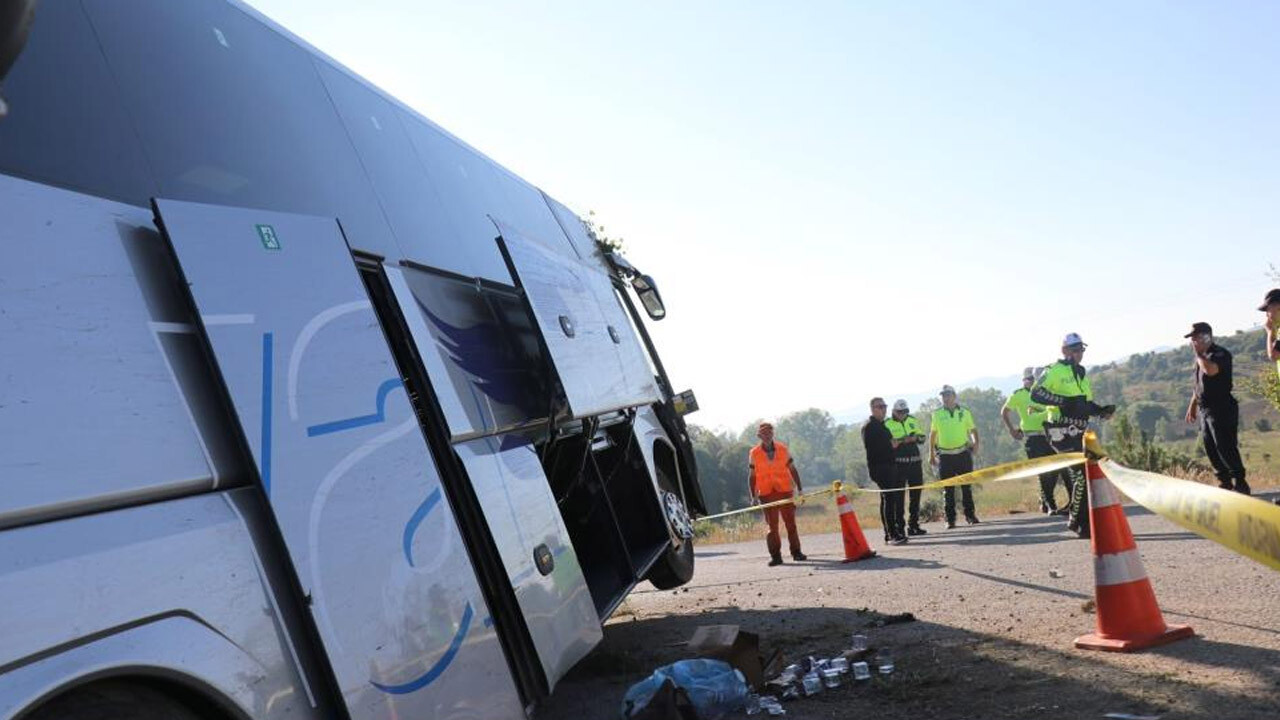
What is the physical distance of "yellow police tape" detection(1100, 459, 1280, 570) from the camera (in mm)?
3170

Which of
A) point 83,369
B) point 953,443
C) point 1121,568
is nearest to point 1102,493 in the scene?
point 1121,568

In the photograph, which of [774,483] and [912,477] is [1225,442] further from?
[774,483]

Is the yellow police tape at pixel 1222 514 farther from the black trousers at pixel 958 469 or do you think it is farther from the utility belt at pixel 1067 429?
the black trousers at pixel 958 469

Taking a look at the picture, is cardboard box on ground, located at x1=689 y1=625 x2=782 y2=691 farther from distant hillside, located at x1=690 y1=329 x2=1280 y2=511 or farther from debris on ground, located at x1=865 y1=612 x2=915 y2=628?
distant hillside, located at x1=690 y1=329 x2=1280 y2=511

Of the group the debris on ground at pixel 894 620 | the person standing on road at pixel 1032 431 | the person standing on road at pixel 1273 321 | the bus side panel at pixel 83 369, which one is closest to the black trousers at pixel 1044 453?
the person standing on road at pixel 1032 431

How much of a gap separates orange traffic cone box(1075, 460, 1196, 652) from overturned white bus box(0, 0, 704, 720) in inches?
Result: 102

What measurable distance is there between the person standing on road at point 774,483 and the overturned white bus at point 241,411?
7.34 meters

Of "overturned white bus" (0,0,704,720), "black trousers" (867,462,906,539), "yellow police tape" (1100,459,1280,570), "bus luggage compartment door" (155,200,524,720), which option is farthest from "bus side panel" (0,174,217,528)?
"black trousers" (867,462,906,539)

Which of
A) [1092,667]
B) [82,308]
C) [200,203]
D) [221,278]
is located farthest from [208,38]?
[1092,667]

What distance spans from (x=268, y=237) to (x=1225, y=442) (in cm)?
941

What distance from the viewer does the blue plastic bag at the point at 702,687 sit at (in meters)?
4.69

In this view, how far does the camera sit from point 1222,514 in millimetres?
3496

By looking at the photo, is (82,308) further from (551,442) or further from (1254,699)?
(1254,699)

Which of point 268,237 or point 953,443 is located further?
point 953,443
